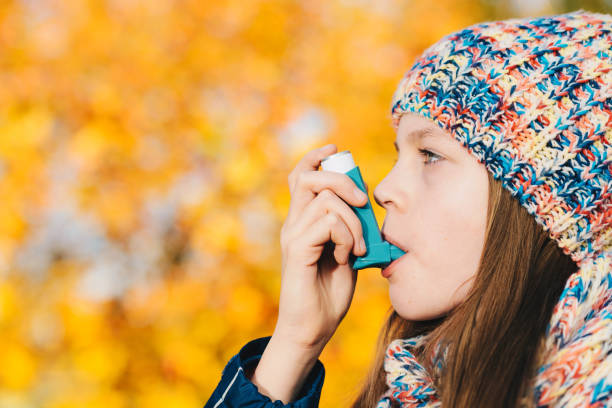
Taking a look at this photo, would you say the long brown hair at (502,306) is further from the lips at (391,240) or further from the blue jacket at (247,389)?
the blue jacket at (247,389)

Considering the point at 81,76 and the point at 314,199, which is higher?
the point at 81,76

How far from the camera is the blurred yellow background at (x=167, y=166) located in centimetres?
305

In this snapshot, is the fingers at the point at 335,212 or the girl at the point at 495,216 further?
the fingers at the point at 335,212

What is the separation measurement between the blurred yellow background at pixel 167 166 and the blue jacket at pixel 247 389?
4.96 feet

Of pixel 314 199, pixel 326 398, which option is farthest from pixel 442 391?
pixel 326 398

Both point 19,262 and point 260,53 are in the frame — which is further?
point 260,53

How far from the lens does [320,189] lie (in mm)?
1431

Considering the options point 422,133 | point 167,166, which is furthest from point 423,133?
point 167,166

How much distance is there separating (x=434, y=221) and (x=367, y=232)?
0.65 feet

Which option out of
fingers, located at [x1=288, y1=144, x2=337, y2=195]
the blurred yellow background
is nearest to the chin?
fingers, located at [x1=288, y1=144, x2=337, y2=195]

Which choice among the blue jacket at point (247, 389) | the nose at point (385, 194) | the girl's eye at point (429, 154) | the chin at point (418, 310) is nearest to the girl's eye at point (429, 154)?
the girl's eye at point (429, 154)

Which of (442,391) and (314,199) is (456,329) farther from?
(314,199)

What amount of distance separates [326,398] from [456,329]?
1.99m

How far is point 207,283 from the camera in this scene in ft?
10.5
